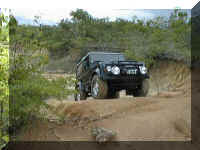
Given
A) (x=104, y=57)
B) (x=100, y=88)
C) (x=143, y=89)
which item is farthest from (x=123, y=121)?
(x=104, y=57)

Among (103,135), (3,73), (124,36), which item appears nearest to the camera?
(3,73)

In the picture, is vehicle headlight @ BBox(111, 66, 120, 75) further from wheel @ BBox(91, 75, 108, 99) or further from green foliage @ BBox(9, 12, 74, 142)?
green foliage @ BBox(9, 12, 74, 142)

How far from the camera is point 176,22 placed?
10539 mm

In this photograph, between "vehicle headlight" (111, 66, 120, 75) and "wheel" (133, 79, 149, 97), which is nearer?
Result: "vehicle headlight" (111, 66, 120, 75)

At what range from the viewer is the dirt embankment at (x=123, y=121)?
13.9ft

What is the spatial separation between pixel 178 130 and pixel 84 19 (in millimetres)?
12887

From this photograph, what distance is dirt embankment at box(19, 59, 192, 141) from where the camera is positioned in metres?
4.22

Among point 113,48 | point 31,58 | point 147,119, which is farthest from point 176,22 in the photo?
point 31,58

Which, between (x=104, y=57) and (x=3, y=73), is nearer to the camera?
(x=3, y=73)

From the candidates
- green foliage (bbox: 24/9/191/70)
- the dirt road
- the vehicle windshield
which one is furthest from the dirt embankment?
green foliage (bbox: 24/9/191/70)

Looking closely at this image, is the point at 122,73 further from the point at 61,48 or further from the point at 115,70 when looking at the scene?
the point at 61,48

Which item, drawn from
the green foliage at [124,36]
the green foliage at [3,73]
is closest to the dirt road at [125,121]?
the green foliage at [3,73]

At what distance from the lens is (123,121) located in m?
4.68

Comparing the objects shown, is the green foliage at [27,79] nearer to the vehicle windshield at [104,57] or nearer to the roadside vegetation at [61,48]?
the roadside vegetation at [61,48]
